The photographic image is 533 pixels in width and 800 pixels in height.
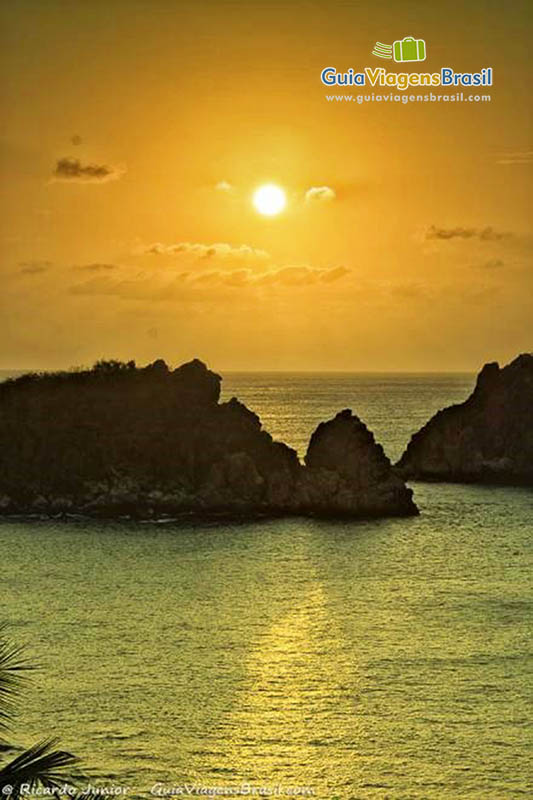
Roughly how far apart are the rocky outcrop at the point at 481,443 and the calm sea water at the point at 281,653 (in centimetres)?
3653

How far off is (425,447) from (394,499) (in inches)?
1340

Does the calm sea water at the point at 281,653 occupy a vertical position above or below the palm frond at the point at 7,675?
below

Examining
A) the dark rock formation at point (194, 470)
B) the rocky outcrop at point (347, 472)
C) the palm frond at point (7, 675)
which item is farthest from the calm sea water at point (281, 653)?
the dark rock formation at point (194, 470)

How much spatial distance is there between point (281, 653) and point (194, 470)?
4304 cm

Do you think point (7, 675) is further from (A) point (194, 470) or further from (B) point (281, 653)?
(A) point (194, 470)

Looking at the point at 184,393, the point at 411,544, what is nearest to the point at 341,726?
the point at 411,544

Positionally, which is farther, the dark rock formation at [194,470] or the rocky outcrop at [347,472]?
the dark rock formation at [194,470]

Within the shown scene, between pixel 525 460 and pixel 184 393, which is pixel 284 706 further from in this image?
pixel 525 460

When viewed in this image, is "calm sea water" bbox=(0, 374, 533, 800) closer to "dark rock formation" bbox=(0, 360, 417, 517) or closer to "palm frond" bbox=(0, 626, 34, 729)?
"palm frond" bbox=(0, 626, 34, 729)

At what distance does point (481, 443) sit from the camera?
124m

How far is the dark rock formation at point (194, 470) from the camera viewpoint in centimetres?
8962

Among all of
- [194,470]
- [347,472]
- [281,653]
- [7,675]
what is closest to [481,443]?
[347,472]

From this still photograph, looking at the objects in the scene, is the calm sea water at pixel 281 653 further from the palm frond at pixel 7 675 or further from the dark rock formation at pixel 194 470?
the dark rock formation at pixel 194 470

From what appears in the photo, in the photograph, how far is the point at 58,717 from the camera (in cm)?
3894
